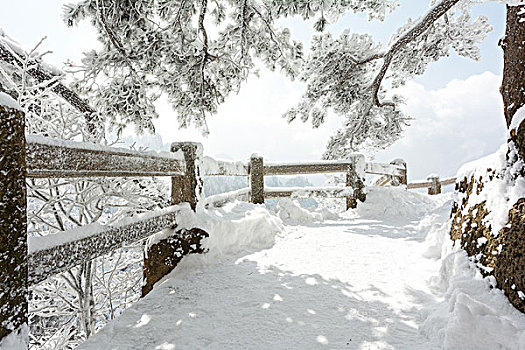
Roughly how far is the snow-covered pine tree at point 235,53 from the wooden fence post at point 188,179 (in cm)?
265

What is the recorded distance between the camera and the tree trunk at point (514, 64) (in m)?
2.08

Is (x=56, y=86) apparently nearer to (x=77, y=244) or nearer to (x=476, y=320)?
(x=77, y=244)

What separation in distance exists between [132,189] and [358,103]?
6.36 meters

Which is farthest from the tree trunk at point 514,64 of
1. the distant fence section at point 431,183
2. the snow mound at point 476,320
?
the distant fence section at point 431,183

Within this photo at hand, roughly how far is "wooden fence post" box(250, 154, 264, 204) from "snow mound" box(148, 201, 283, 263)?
1.05 m

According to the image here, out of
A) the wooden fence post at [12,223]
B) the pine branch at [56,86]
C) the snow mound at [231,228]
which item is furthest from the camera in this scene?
the pine branch at [56,86]

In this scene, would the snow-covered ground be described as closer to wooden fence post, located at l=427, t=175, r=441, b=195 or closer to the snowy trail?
the snowy trail

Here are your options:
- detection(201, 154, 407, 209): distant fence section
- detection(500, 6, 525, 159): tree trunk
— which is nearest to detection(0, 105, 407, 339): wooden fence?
detection(201, 154, 407, 209): distant fence section

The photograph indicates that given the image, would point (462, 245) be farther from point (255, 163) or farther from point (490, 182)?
point (255, 163)

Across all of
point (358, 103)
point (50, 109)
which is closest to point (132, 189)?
point (50, 109)

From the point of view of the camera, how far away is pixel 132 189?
Answer: 5.42 m

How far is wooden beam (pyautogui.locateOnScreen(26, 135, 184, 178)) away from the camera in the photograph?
1.40 m

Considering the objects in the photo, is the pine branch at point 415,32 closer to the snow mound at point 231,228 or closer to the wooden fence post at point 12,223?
the snow mound at point 231,228

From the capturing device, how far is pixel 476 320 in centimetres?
153
